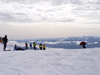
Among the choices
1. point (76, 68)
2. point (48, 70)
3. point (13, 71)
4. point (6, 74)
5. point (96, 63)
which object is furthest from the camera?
point (96, 63)

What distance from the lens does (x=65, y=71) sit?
8.49 meters

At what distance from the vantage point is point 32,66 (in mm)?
9133

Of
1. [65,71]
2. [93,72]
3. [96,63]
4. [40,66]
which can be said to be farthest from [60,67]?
[96,63]

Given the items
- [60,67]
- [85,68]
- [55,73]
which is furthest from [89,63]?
[55,73]

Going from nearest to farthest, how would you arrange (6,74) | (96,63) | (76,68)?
(6,74) < (76,68) < (96,63)

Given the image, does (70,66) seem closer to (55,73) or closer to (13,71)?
(55,73)

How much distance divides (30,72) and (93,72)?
4075 mm

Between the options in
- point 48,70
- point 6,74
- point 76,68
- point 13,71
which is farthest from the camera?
point 76,68

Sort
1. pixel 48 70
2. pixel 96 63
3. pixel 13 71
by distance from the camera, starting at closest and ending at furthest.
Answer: pixel 13 71, pixel 48 70, pixel 96 63

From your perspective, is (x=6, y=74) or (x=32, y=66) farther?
(x=32, y=66)

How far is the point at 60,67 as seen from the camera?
9203mm

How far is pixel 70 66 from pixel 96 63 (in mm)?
2307

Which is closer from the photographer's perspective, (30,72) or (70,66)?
(30,72)

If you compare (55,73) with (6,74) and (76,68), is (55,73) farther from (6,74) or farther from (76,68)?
(6,74)
